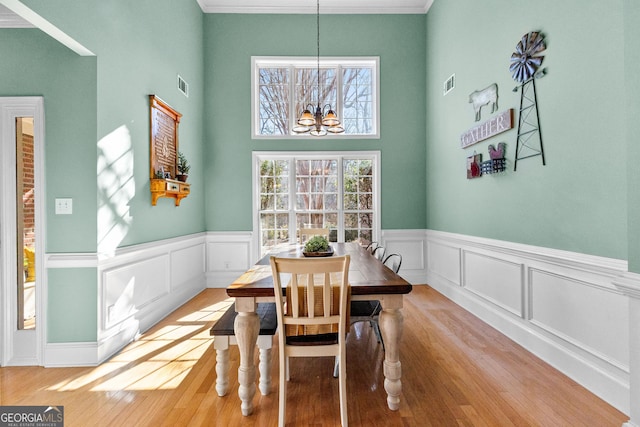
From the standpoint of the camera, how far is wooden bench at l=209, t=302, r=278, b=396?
6.32 ft

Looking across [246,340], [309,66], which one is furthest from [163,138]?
[246,340]

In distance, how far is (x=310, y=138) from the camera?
5.10 meters

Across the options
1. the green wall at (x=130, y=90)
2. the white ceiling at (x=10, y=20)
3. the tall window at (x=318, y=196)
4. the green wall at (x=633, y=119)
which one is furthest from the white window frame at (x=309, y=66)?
the green wall at (x=633, y=119)

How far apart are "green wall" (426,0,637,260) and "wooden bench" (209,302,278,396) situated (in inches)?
89.9

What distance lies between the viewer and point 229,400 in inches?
78.7

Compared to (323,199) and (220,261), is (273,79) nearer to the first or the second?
(323,199)

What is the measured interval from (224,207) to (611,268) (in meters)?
4.69

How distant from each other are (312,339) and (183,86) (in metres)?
4.01

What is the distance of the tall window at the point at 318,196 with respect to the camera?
17.0ft

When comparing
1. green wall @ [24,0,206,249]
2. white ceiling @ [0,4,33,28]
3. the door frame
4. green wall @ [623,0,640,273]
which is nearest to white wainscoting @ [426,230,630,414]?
green wall @ [623,0,640,273]

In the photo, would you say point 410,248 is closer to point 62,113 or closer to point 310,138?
point 310,138

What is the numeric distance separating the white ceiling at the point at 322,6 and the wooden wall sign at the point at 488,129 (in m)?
2.67

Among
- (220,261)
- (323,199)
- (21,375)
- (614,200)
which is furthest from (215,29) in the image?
(614,200)

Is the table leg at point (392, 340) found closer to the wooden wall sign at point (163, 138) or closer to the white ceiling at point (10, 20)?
the wooden wall sign at point (163, 138)
